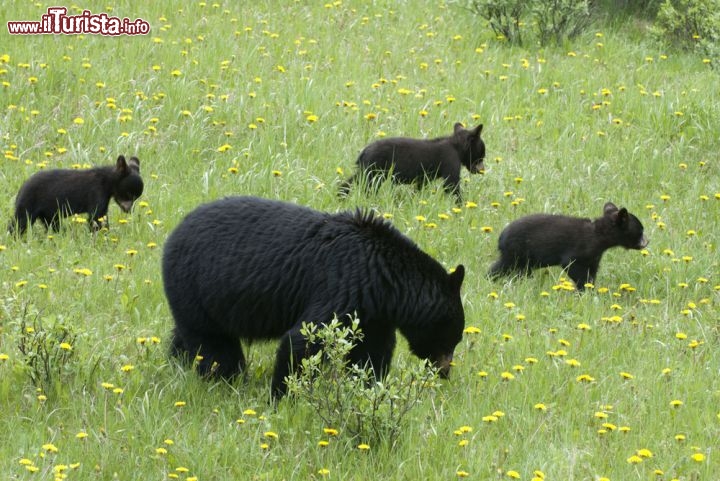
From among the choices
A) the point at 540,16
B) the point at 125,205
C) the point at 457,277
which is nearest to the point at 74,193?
the point at 125,205

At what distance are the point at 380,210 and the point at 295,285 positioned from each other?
125 inches

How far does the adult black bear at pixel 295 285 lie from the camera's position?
5.89 m

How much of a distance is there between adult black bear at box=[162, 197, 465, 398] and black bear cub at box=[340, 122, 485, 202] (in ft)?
10.1

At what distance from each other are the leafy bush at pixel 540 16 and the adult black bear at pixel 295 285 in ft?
25.8

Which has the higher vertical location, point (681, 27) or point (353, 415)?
point (681, 27)

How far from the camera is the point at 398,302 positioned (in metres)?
5.94

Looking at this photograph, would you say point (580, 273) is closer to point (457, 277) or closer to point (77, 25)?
point (457, 277)

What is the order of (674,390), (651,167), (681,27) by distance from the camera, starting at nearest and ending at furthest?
(674,390) < (651,167) < (681,27)

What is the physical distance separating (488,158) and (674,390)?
4552 millimetres

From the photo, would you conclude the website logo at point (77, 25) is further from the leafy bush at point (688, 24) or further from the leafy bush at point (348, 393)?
the leafy bush at point (348, 393)

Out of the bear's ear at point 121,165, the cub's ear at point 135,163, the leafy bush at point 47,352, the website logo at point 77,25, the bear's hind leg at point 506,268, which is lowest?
the bear's hind leg at point 506,268

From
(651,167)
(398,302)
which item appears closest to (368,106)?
(651,167)

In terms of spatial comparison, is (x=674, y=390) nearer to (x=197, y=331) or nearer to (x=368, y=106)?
(x=197, y=331)

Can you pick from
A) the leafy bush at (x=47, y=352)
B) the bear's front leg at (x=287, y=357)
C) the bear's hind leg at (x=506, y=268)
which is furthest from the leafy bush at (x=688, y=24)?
the leafy bush at (x=47, y=352)
